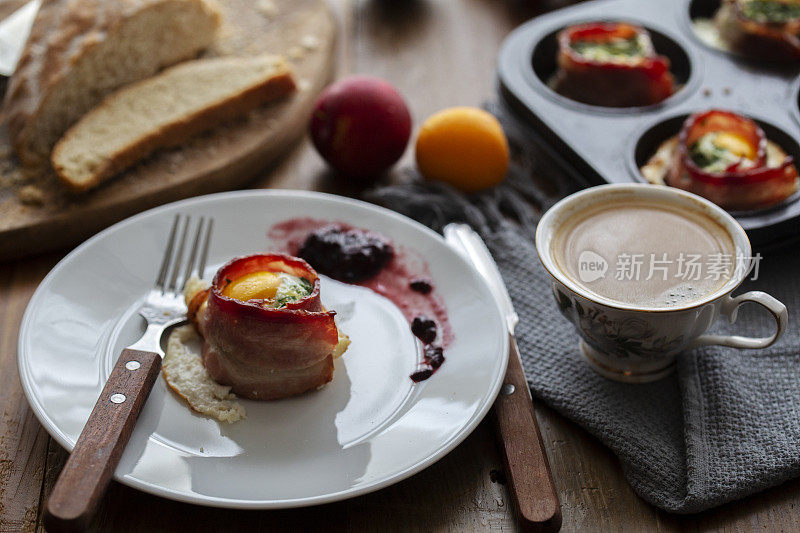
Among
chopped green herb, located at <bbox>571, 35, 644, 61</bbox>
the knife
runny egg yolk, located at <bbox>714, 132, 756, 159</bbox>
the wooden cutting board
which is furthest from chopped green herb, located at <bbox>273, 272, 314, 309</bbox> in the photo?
chopped green herb, located at <bbox>571, 35, 644, 61</bbox>

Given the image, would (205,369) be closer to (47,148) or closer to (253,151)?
(253,151)

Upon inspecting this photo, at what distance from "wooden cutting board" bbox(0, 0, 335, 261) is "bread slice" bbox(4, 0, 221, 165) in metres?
0.11

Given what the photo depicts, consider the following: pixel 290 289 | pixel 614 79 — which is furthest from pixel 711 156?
pixel 290 289

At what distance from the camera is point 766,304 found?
141cm

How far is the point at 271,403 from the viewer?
56.1 inches

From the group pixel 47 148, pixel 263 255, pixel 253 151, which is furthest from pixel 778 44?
pixel 47 148

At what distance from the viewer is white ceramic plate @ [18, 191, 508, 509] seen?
1.27m

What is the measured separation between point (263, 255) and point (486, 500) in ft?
1.96

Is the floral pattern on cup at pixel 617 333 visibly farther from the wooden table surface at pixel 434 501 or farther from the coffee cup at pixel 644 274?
the wooden table surface at pixel 434 501

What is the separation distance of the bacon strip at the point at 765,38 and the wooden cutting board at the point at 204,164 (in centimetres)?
123

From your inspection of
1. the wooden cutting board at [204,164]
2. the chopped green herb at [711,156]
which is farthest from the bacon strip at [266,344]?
the chopped green herb at [711,156]

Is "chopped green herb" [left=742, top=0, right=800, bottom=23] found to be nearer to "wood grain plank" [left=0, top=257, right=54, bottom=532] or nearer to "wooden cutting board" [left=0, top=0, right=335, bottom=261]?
"wooden cutting board" [left=0, top=0, right=335, bottom=261]

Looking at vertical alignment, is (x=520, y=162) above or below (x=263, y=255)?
below

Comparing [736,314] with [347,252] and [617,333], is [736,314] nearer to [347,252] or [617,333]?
[617,333]
